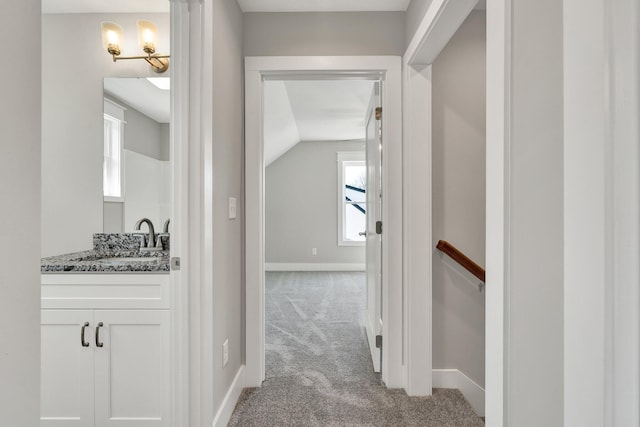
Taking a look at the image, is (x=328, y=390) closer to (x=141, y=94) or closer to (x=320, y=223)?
(x=141, y=94)

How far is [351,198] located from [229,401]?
510 cm

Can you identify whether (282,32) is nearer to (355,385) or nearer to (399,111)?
(399,111)

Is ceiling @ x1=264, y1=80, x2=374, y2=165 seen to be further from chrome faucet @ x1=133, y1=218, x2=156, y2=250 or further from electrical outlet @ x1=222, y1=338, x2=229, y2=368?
electrical outlet @ x1=222, y1=338, x2=229, y2=368

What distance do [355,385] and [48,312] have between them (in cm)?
171

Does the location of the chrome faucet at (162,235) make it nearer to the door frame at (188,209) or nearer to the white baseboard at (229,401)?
the door frame at (188,209)

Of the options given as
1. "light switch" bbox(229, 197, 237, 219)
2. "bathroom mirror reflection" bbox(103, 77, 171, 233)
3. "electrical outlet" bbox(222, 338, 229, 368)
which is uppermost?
"bathroom mirror reflection" bbox(103, 77, 171, 233)

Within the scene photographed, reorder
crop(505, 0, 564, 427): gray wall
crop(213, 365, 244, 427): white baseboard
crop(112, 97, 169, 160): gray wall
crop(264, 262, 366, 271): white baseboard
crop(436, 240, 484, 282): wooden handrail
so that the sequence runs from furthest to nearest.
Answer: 1. crop(264, 262, 366, 271): white baseboard
2. crop(112, 97, 169, 160): gray wall
3. crop(436, 240, 484, 282): wooden handrail
4. crop(213, 365, 244, 427): white baseboard
5. crop(505, 0, 564, 427): gray wall

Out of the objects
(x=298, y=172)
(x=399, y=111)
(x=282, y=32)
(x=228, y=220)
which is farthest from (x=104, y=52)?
(x=298, y=172)

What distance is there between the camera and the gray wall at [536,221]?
0.86 m

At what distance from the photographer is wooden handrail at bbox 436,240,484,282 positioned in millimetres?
2096

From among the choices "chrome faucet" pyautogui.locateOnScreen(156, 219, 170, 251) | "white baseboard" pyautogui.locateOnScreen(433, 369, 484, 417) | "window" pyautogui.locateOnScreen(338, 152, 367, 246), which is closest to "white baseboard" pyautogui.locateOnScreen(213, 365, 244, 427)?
"chrome faucet" pyautogui.locateOnScreen(156, 219, 170, 251)

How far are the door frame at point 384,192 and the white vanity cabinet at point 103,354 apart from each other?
2.11ft

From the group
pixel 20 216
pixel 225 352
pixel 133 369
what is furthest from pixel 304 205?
pixel 20 216

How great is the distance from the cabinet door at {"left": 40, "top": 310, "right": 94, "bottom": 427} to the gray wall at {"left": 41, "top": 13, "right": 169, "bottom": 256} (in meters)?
0.78
